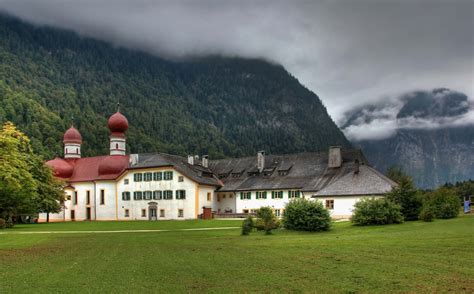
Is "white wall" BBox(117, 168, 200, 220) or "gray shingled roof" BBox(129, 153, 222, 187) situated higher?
"gray shingled roof" BBox(129, 153, 222, 187)

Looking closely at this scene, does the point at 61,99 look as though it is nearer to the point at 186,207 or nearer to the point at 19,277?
the point at 186,207

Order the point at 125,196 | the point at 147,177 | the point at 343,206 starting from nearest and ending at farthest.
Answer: the point at 343,206
the point at 147,177
the point at 125,196

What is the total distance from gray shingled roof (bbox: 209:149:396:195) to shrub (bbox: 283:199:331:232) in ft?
63.6

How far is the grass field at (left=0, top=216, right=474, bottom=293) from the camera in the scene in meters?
15.5

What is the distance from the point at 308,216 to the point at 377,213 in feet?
18.9

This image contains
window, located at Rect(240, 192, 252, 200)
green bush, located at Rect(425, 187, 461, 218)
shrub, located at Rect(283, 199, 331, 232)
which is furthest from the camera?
window, located at Rect(240, 192, 252, 200)

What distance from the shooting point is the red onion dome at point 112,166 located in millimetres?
81500

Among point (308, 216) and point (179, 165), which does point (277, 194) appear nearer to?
point (179, 165)

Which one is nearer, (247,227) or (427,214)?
(247,227)

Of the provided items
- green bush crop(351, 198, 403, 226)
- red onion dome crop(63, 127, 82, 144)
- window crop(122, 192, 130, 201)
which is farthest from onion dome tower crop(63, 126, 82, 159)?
green bush crop(351, 198, 403, 226)

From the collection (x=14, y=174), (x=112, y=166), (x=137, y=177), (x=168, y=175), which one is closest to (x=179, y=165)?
(x=168, y=175)

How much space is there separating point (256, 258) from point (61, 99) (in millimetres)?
175103

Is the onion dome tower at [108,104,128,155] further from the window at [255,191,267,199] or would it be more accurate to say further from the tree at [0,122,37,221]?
the window at [255,191,267,199]

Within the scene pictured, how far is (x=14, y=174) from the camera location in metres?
33.1
